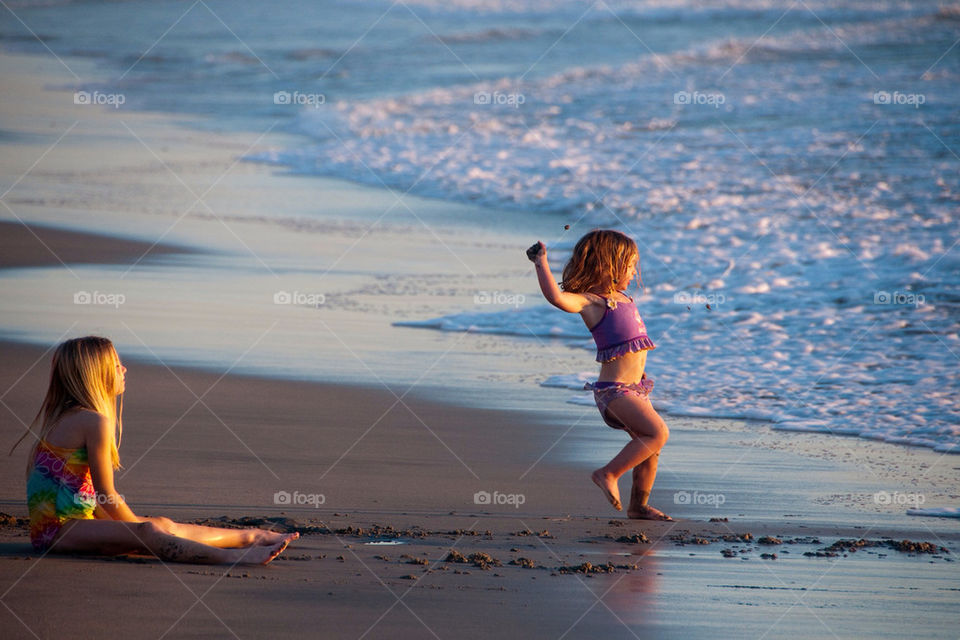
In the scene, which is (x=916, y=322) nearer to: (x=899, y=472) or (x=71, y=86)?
(x=899, y=472)

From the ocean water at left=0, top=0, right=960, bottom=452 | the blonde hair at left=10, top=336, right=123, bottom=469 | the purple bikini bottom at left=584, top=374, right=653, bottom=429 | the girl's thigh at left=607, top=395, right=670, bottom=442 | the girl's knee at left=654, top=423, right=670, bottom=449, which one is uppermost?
the ocean water at left=0, top=0, right=960, bottom=452

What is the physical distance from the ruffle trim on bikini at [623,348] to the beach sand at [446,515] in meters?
0.76

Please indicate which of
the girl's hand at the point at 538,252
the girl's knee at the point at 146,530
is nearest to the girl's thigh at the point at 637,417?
the girl's hand at the point at 538,252

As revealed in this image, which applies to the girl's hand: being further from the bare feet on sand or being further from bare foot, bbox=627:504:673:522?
the bare feet on sand

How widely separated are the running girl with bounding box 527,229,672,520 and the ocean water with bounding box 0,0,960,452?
7.20ft

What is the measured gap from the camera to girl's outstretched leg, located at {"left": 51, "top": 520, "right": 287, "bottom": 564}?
204 inches

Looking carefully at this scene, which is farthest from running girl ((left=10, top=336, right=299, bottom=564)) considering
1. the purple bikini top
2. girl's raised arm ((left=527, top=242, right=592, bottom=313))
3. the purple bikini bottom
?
the purple bikini top

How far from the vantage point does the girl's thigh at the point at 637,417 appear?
6.61 metres

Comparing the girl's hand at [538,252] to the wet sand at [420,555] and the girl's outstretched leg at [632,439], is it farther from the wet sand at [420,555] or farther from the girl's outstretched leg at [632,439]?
the wet sand at [420,555]

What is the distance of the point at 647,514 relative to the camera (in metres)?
6.46

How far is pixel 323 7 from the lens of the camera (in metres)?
50.4

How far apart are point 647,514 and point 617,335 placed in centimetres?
95

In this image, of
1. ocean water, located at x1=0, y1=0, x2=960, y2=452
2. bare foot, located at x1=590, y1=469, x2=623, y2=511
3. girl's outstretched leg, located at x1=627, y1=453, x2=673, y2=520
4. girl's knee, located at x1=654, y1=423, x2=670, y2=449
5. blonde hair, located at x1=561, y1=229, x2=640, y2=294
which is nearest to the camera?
bare foot, located at x1=590, y1=469, x2=623, y2=511

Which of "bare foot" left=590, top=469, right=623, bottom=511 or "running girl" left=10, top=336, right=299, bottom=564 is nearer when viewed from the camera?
"running girl" left=10, top=336, right=299, bottom=564
